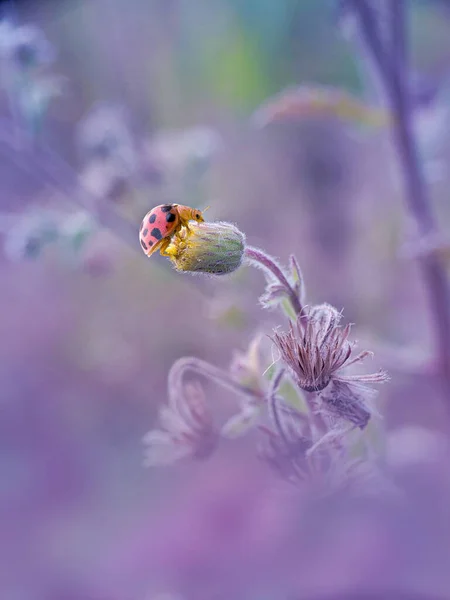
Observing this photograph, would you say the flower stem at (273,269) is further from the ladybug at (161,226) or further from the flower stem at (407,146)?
the flower stem at (407,146)

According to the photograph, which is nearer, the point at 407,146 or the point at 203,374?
the point at 203,374

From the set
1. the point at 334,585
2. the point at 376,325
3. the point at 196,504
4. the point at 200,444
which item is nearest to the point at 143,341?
the point at 196,504

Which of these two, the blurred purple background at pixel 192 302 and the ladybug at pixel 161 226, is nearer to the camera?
the ladybug at pixel 161 226

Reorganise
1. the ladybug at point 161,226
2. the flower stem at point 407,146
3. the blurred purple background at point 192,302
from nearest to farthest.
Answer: the ladybug at point 161,226 → the flower stem at point 407,146 → the blurred purple background at point 192,302

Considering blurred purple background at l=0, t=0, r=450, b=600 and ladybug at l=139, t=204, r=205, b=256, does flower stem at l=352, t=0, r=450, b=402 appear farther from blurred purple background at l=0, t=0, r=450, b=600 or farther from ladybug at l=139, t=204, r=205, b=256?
ladybug at l=139, t=204, r=205, b=256

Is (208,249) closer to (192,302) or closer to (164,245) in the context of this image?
(164,245)

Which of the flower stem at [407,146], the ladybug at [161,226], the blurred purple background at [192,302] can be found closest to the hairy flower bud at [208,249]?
the ladybug at [161,226]

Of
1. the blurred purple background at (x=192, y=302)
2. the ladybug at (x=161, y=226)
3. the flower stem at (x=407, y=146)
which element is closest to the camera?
the ladybug at (x=161, y=226)

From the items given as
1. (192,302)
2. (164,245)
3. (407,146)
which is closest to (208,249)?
(164,245)
